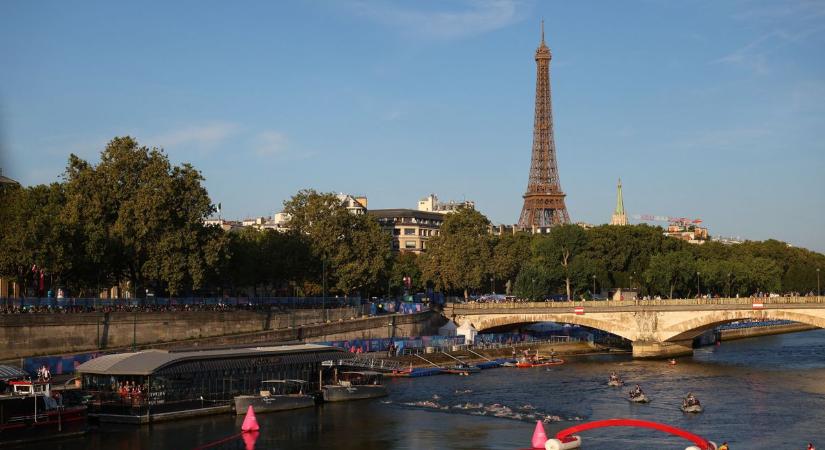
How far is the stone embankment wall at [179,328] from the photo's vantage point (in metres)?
74.8

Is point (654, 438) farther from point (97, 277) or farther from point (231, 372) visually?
point (97, 277)

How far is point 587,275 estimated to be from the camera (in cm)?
15138

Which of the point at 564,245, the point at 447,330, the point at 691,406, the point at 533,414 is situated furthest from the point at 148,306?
the point at 564,245

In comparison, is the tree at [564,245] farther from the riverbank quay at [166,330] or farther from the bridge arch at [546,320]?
the riverbank quay at [166,330]

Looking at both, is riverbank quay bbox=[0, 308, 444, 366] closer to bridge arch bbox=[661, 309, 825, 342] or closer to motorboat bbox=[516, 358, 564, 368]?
motorboat bbox=[516, 358, 564, 368]

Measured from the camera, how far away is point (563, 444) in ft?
168

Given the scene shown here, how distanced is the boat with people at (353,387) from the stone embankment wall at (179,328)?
53.5 feet

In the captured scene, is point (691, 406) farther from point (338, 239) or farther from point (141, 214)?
point (338, 239)

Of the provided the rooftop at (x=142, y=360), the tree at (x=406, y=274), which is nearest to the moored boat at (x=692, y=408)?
the rooftop at (x=142, y=360)

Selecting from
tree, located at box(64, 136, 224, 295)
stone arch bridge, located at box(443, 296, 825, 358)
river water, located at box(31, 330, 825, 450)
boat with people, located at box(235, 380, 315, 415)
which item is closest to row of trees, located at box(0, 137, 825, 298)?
tree, located at box(64, 136, 224, 295)

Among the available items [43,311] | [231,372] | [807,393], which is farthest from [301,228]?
[807,393]

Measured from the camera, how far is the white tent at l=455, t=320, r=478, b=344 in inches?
4385

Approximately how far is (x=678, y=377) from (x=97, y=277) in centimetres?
5072

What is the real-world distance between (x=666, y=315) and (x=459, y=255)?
1533 inches
